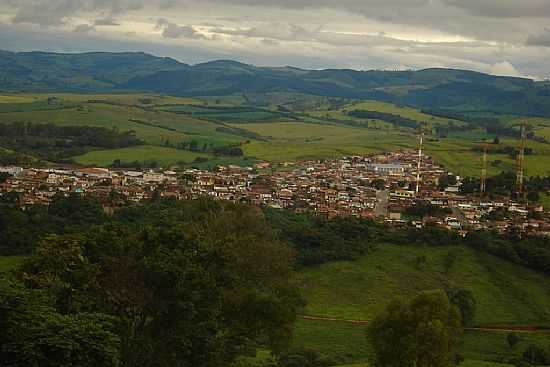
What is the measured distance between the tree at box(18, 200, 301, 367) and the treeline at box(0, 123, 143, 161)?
64401mm

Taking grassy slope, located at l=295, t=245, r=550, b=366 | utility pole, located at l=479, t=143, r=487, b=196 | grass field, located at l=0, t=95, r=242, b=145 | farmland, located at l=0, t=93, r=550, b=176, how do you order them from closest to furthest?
grassy slope, located at l=295, t=245, r=550, b=366 → utility pole, located at l=479, t=143, r=487, b=196 → farmland, located at l=0, t=93, r=550, b=176 → grass field, located at l=0, t=95, r=242, b=145

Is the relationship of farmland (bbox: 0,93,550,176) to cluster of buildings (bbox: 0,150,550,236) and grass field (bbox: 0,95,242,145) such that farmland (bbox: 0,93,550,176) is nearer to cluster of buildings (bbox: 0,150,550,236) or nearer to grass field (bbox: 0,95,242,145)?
grass field (bbox: 0,95,242,145)

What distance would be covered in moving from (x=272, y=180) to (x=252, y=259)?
47.9 m

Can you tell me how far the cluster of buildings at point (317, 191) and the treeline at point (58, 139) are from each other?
13.6m

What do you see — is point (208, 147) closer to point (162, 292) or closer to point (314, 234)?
point (314, 234)

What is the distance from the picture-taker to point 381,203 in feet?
206

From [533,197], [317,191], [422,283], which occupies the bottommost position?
[422,283]

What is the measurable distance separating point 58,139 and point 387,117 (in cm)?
7811

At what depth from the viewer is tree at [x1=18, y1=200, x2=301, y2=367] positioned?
18.2 metres

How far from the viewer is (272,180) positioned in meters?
71.8

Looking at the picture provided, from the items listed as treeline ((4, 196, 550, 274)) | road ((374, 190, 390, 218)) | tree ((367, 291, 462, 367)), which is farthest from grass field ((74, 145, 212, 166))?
tree ((367, 291, 462, 367))

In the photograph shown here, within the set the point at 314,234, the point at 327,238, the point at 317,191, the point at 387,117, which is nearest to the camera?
the point at 327,238

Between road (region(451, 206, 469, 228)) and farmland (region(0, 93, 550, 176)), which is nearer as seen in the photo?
road (region(451, 206, 469, 228))

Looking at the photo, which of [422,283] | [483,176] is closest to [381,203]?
[483,176]
